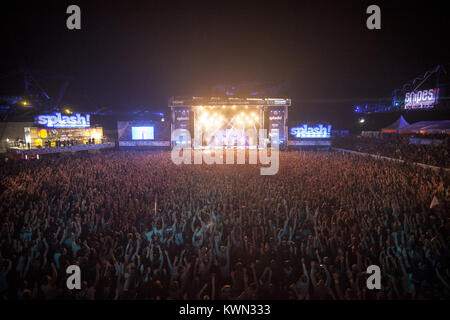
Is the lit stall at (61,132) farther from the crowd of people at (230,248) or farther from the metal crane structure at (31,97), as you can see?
the crowd of people at (230,248)

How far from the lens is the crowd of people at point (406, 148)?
9.36 m

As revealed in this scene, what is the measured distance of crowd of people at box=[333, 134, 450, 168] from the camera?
30.7ft

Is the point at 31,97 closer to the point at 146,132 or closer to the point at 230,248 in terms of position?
the point at 146,132

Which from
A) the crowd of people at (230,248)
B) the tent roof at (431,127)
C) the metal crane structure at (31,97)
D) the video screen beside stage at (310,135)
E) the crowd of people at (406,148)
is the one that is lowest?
the crowd of people at (230,248)

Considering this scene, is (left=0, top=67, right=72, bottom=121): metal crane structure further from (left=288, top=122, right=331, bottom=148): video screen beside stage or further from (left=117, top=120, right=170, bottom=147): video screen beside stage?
(left=288, top=122, right=331, bottom=148): video screen beside stage

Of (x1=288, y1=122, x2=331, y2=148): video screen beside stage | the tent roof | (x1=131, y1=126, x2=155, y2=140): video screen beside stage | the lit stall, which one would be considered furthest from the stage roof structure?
the lit stall

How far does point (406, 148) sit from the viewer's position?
1207 cm

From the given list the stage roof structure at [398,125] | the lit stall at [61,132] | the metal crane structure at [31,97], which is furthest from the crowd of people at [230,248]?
the stage roof structure at [398,125]

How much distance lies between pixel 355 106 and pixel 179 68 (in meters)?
23.6

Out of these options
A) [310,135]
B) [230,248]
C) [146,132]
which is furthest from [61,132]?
[310,135]

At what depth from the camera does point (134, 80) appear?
2114 centimetres

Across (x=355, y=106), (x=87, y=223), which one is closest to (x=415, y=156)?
(x=87, y=223)

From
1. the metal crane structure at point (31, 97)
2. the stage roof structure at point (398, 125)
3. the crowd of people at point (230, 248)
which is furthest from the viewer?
the stage roof structure at point (398, 125)

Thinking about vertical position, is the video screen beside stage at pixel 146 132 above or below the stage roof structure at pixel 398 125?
below
